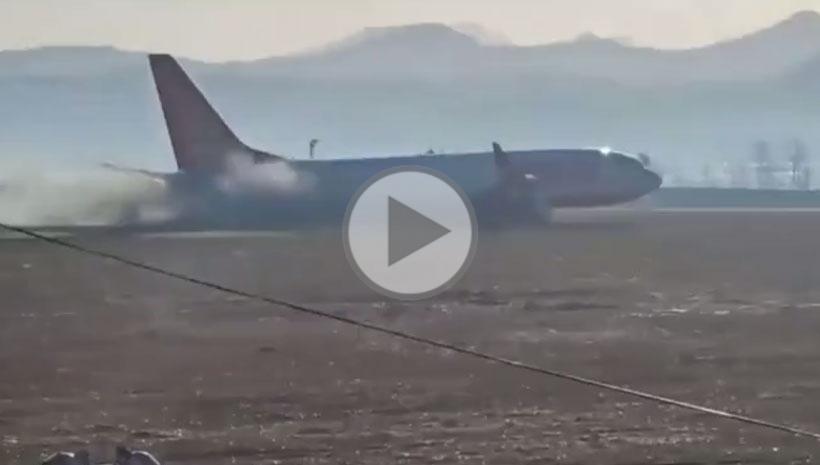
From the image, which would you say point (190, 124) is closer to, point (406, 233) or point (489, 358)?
point (406, 233)

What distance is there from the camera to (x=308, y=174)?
4.90 m

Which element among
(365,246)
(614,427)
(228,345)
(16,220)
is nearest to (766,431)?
(614,427)

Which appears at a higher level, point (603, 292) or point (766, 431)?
point (603, 292)

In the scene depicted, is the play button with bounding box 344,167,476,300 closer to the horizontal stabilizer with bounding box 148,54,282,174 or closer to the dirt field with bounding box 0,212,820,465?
the dirt field with bounding box 0,212,820,465

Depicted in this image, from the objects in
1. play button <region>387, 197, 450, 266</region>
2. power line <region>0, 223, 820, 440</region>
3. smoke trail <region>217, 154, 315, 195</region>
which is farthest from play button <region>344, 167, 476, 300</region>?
power line <region>0, 223, 820, 440</region>

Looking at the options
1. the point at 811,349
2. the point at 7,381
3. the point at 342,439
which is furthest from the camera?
the point at 811,349

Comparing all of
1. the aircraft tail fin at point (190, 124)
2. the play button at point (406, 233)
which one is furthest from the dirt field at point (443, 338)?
the aircraft tail fin at point (190, 124)

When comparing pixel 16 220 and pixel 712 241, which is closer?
pixel 16 220

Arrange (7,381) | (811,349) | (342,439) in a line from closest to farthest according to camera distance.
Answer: (342,439) < (7,381) < (811,349)

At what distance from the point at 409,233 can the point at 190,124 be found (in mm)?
938

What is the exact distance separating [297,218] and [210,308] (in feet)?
1.72

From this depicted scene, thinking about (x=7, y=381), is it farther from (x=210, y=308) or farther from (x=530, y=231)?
(x=530, y=231)

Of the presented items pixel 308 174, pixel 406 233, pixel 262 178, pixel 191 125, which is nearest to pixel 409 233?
pixel 406 233

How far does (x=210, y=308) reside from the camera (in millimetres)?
5039
